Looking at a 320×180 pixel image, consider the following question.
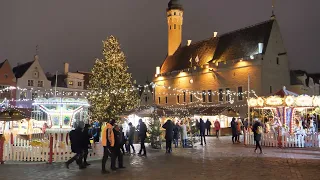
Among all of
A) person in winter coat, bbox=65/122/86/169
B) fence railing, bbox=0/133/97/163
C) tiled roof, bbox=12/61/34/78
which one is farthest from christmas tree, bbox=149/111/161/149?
tiled roof, bbox=12/61/34/78

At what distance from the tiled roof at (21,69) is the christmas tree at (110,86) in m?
18.9

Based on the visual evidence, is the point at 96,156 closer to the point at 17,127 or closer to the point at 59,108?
the point at 59,108

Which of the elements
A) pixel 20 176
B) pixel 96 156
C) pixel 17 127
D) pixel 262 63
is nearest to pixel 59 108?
pixel 96 156

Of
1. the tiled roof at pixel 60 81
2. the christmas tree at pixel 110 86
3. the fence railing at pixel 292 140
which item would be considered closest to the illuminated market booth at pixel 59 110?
the fence railing at pixel 292 140

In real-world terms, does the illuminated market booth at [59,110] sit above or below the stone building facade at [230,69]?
below

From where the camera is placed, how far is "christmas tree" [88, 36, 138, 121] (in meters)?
33.7

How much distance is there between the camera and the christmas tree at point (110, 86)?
33656mm

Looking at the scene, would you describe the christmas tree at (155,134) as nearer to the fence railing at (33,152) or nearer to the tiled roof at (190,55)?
the fence railing at (33,152)

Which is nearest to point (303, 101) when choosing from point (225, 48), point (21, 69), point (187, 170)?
point (187, 170)

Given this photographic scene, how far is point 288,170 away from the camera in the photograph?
11922 millimetres

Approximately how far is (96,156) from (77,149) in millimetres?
2897

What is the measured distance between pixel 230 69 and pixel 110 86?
1933 cm

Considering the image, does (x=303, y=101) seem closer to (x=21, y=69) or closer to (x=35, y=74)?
(x=35, y=74)

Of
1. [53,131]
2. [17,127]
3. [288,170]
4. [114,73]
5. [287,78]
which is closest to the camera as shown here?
[288,170]
